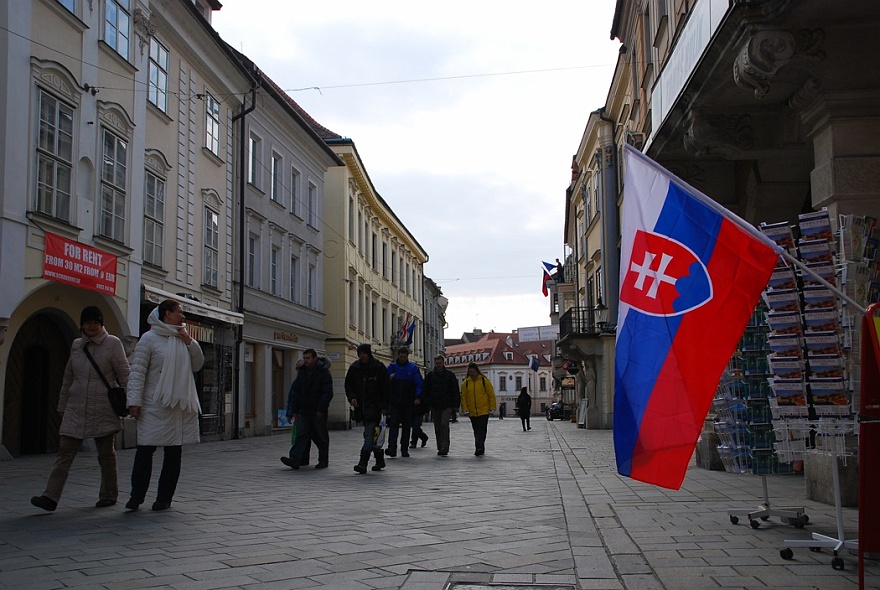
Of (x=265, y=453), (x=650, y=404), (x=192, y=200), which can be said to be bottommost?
(x=265, y=453)

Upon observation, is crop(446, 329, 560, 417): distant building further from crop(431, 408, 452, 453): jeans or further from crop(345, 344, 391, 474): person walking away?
crop(345, 344, 391, 474): person walking away

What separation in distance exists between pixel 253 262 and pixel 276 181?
3708mm

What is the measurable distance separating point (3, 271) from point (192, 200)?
357 inches

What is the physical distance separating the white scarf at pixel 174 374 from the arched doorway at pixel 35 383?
915 centimetres

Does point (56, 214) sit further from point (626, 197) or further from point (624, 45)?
point (624, 45)

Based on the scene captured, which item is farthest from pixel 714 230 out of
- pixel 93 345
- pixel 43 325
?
pixel 43 325

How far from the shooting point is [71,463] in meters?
7.93

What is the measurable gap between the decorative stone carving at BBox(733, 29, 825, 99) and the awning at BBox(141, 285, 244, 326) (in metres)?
12.3

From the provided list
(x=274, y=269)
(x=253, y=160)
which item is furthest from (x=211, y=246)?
(x=274, y=269)

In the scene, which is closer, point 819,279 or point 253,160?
point 819,279

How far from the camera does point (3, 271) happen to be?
13906 millimetres

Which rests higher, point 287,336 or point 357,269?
point 357,269

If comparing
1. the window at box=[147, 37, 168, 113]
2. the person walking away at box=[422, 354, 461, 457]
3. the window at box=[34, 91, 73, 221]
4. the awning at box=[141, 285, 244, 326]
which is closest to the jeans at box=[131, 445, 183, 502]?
the person walking away at box=[422, 354, 461, 457]

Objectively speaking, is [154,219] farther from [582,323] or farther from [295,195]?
[582,323]
